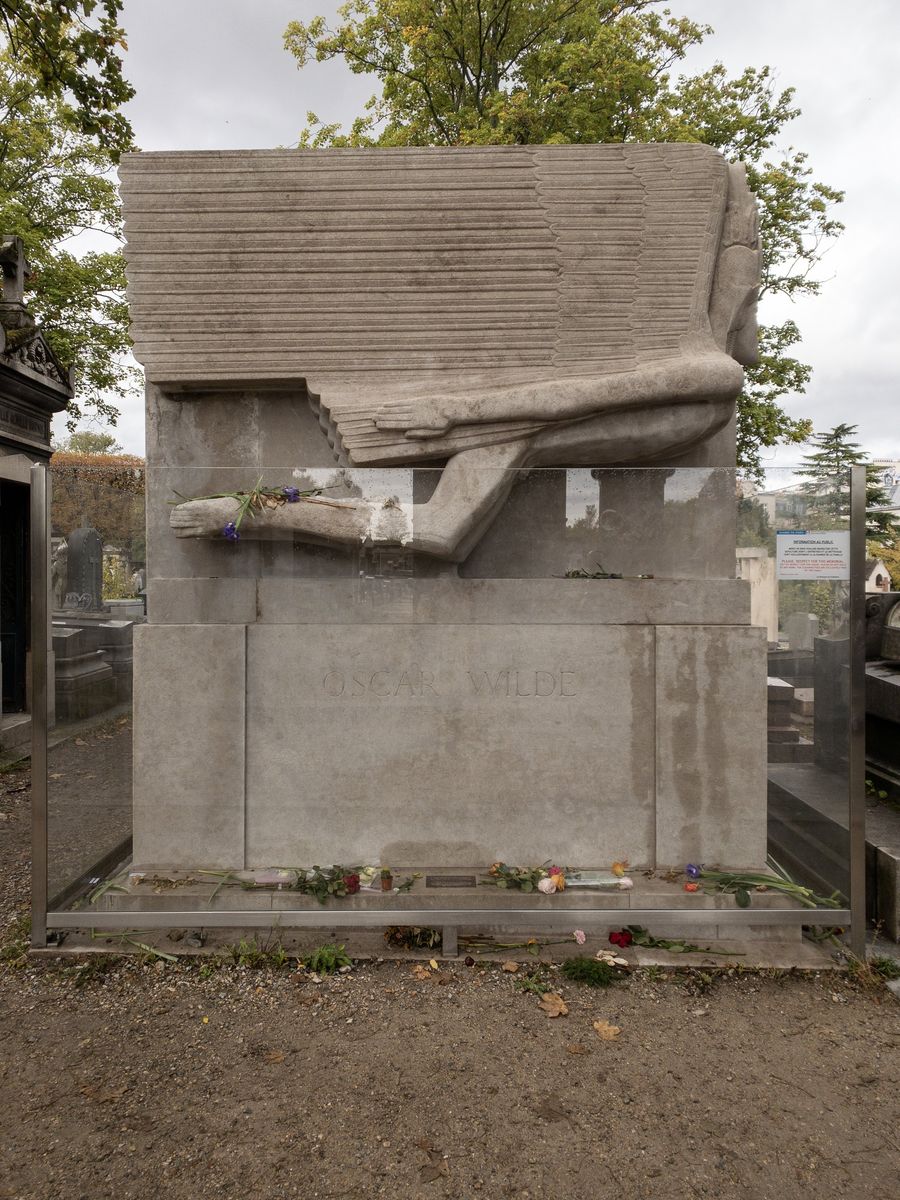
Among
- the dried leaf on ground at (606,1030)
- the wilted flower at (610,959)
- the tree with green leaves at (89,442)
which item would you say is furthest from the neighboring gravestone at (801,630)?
the tree with green leaves at (89,442)

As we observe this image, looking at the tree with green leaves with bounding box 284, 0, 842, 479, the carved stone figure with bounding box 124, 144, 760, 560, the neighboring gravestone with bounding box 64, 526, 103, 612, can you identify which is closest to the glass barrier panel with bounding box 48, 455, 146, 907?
the neighboring gravestone with bounding box 64, 526, 103, 612

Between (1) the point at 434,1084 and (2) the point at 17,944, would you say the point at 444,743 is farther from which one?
(2) the point at 17,944

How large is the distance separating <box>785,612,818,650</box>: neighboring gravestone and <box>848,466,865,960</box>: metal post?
0.21 m

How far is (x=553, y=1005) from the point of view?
9.88ft

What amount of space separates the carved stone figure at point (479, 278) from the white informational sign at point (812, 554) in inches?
29.6

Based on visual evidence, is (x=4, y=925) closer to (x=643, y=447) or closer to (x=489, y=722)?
(x=489, y=722)

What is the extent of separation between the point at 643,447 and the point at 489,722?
5.68 ft

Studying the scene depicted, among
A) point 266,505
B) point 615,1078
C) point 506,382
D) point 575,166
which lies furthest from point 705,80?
point 615,1078

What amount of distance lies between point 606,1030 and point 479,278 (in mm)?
3789

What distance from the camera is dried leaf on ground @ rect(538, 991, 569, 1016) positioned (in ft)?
9.76

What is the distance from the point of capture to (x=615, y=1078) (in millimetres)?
2607

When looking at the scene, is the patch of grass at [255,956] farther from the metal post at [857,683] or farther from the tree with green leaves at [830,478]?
the tree with green leaves at [830,478]

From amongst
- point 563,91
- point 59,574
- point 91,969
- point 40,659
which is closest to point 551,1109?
point 91,969

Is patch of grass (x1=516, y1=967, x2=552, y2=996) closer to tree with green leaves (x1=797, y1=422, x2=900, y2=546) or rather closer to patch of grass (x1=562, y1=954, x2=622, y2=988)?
patch of grass (x1=562, y1=954, x2=622, y2=988)
